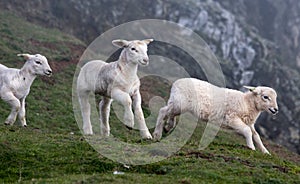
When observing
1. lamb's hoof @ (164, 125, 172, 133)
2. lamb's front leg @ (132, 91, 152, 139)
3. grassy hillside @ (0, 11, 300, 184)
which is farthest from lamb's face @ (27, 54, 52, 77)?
lamb's hoof @ (164, 125, 172, 133)

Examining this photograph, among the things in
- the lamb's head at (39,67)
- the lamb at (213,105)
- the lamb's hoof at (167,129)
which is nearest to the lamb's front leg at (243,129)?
the lamb at (213,105)

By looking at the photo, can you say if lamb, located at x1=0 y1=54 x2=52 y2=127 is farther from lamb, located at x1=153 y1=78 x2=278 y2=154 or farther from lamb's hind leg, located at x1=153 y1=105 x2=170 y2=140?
lamb, located at x1=153 y1=78 x2=278 y2=154

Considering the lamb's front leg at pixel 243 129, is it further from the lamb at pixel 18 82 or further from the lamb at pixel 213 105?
the lamb at pixel 18 82

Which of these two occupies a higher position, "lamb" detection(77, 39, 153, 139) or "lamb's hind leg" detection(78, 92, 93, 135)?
"lamb" detection(77, 39, 153, 139)

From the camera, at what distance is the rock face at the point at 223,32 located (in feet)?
166

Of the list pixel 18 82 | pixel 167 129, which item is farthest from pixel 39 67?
pixel 167 129

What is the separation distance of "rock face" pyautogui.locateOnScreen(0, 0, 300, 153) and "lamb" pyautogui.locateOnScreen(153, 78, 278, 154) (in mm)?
30611

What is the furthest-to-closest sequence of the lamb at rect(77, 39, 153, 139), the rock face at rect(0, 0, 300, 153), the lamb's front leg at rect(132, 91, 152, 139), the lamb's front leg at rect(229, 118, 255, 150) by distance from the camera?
the rock face at rect(0, 0, 300, 153) → the lamb's front leg at rect(229, 118, 255, 150) → the lamb's front leg at rect(132, 91, 152, 139) → the lamb at rect(77, 39, 153, 139)

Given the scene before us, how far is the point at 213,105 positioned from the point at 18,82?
6.42 m

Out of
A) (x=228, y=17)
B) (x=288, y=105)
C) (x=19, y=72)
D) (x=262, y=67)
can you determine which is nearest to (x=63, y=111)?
(x=19, y=72)

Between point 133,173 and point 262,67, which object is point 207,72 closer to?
point 262,67

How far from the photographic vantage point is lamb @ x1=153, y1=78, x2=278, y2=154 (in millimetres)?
15727

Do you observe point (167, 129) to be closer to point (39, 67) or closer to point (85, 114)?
point (85, 114)

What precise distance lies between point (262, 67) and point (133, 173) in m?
54.5
